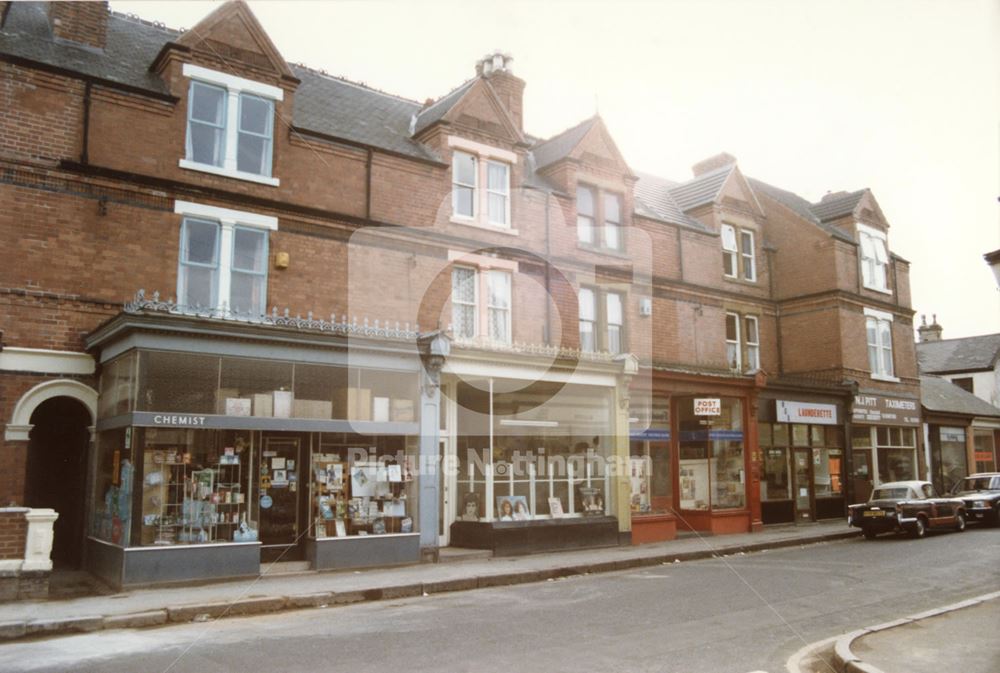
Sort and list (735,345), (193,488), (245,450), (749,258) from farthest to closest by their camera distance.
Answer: (749,258), (735,345), (245,450), (193,488)

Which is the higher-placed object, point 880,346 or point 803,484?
point 880,346

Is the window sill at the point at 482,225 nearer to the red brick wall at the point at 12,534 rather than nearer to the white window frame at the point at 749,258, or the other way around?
the white window frame at the point at 749,258

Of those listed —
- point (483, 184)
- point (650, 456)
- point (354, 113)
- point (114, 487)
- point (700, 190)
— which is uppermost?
point (700, 190)

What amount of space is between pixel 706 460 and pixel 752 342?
6.56m

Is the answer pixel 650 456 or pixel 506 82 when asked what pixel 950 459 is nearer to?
pixel 650 456

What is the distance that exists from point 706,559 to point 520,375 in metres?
6.00

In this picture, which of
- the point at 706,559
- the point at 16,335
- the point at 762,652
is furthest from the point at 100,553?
the point at 706,559

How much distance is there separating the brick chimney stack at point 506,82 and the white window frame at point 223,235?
933cm

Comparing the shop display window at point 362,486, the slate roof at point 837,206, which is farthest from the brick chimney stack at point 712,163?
the shop display window at point 362,486

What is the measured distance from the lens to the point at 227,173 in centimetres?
1644

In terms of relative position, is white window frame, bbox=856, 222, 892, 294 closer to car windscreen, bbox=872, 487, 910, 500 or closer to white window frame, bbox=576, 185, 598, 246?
car windscreen, bbox=872, 487, 910, 500

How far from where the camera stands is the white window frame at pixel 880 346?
2959 centimetres

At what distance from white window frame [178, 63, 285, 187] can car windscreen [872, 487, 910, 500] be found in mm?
18529

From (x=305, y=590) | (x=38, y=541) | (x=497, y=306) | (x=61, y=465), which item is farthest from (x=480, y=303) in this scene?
(x=38, y=541)
